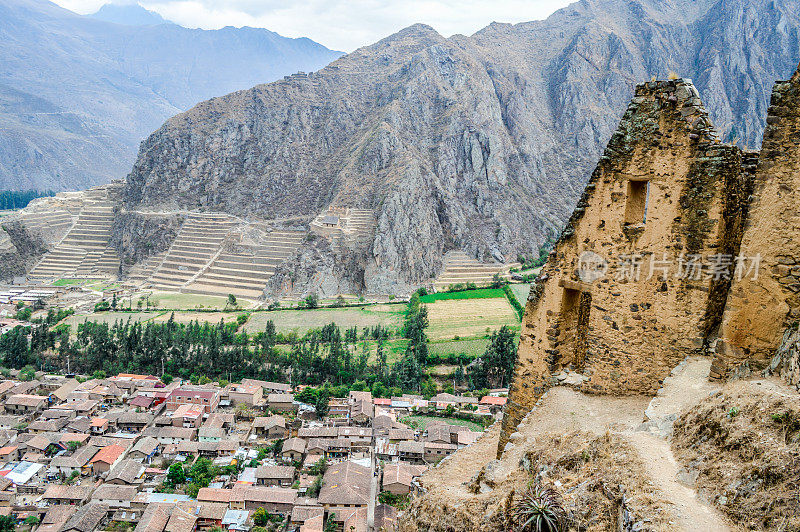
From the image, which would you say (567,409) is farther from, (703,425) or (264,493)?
(264,493)

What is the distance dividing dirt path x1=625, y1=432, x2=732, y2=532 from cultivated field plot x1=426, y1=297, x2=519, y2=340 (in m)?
59.7

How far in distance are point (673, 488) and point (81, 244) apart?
128m

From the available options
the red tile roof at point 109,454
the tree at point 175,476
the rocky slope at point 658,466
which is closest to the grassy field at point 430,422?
the tree at point 175,476

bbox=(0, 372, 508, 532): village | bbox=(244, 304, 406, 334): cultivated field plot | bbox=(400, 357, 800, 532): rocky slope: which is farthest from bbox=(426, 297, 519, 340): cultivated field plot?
bbox=(400, 357, 800, 532): rocky slope

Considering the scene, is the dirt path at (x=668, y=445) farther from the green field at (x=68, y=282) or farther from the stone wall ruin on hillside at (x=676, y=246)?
the green field at (x=68, y=282)

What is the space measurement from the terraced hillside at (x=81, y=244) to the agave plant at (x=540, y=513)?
113 m

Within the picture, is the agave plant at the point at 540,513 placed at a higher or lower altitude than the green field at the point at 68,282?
higher

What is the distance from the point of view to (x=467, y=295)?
84.2 m

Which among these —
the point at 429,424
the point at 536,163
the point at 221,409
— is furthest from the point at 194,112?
the point at 429,424

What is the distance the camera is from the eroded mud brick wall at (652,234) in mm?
8188

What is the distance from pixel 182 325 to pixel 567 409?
64356mm

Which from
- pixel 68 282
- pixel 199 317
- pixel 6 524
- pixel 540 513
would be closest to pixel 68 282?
pixel 68 282

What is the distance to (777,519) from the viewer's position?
483 cm

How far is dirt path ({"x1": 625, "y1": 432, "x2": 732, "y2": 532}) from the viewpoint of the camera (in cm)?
514
